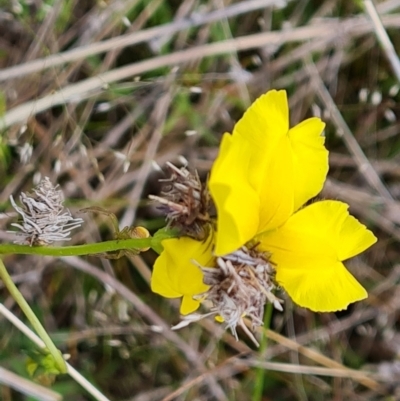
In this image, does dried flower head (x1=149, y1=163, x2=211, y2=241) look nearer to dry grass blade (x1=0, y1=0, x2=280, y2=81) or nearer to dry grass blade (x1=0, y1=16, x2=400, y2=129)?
dry grass blade (x1=0, y1=16, x2=400, y2=129)

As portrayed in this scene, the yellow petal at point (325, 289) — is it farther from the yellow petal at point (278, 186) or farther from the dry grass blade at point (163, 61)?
the dry grass blade at point (163, 61)

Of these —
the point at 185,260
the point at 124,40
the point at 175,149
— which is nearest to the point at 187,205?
the point at 185,260

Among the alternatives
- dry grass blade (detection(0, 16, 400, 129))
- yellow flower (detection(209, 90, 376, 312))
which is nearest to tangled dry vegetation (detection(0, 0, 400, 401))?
dry grass blade (detection(0, 16, 400, 129))

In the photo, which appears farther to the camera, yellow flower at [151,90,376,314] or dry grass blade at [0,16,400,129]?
dry grass blade at [0,16,400,129]

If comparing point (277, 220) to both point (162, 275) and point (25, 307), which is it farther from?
point (25, 307)

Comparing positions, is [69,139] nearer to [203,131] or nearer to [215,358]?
[203,131]

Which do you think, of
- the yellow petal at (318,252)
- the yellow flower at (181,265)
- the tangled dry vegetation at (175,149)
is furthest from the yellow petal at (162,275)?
the tangled dry vegetation at (175,149)

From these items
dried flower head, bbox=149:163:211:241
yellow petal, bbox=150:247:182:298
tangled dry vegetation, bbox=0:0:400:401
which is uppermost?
dried flower head, bbox=149:163:211:241
